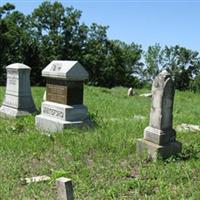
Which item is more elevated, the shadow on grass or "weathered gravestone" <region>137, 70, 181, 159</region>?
"weathered gravestone" <region>137, 70, 181, 159</region>

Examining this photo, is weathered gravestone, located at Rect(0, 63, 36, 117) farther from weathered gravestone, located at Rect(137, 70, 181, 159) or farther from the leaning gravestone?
weathered gravestone, located at Rect(137, 70, 181, 159)

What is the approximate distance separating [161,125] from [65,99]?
3.45m

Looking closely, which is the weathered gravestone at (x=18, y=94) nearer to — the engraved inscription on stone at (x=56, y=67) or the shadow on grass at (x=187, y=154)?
the engraved inscription on stone at (x=56, y=67)

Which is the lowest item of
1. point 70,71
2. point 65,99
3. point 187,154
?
point 187,154

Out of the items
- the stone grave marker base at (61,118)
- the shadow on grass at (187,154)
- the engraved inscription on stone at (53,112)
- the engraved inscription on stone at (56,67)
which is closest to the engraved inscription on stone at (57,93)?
the stone grave marker base at (61,118)

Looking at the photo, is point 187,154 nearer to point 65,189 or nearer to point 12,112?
point 65,189

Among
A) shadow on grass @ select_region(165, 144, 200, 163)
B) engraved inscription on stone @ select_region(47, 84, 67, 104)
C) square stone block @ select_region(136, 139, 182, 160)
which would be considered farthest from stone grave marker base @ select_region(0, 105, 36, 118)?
shadow on grass @ select_region(165, 144, 200, 163)

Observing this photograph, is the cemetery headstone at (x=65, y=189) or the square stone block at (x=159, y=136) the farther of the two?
the square stone block at (x=159, y=136)

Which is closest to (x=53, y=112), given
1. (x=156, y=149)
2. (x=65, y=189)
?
(x=156, y=149)

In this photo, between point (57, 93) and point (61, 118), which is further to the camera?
point (57, 93)

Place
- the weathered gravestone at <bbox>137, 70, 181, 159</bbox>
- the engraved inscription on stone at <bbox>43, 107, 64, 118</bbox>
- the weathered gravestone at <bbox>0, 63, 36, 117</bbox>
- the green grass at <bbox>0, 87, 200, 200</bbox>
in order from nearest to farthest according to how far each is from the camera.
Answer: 1. the green grass at <bbox>0, 87, 200, 200</bbox>
2. the weathered gravestone at <bbox>137, 70, 181, 159</bbox>
3. the engraved inscription on stone at <bbox>43, 107, 64, 118</bbox>
4. the weathered gravestone at <bbox>0, 63, 36, 117</bbox>

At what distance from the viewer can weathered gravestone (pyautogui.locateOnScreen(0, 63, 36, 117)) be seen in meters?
12.1

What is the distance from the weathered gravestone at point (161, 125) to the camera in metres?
7.17

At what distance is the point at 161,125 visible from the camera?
7266mm
